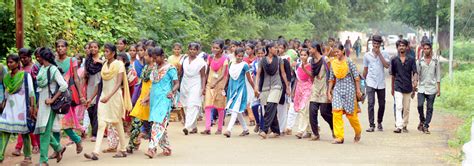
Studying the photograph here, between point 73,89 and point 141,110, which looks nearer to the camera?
point 141,110

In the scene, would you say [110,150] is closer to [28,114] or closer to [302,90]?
[28,114]

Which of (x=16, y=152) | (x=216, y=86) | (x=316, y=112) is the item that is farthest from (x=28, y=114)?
(x=216, y=86)

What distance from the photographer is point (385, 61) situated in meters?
15.0

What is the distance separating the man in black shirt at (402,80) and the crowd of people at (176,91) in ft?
0.06

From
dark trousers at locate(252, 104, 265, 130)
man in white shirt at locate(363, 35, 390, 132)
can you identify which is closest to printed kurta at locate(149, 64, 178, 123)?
dark trousers at locate(252, 104, 265, 130)

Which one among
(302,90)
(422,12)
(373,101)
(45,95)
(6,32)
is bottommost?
Answer: (373,101)

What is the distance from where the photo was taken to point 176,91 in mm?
11570

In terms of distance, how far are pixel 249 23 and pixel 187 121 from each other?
73.1 ft

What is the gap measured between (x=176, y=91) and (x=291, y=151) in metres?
1.91

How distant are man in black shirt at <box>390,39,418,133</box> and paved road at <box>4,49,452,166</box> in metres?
0.40

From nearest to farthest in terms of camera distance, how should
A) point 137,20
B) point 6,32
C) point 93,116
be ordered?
point 93,116, point 6,32, point 137,20

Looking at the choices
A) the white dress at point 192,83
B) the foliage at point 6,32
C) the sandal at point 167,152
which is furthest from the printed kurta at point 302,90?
the foliage at point 6,32

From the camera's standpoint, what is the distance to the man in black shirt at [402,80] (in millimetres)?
14758

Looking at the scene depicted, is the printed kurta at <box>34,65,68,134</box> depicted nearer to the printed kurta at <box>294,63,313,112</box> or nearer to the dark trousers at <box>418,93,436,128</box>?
the printed kurta at <box>294,63,313,112</box>
